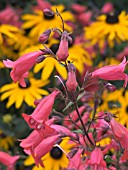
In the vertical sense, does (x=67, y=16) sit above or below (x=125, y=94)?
above

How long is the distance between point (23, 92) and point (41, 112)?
57.6 inches

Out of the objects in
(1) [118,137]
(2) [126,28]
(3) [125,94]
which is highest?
(1) [118,137]

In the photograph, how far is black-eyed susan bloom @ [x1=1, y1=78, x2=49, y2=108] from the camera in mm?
3271

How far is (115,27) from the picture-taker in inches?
143

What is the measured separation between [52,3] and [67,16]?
65 centimetres

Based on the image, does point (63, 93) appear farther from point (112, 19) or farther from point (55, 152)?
point (55, 152)

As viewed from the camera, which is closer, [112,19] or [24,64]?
[24,64]

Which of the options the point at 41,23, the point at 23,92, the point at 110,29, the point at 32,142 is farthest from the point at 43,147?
the point at 41,23

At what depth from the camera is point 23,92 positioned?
3324mm

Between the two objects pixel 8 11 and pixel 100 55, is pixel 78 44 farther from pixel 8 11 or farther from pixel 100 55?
pixel 8 11

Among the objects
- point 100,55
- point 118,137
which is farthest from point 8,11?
point 118,137

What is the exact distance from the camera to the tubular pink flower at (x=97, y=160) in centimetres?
191

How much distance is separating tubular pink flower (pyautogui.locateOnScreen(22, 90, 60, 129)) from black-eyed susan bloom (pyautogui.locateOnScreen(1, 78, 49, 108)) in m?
1.32

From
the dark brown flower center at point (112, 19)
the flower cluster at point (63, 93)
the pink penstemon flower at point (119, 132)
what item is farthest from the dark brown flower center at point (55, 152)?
the dark brown flower center at point (112, 19)
